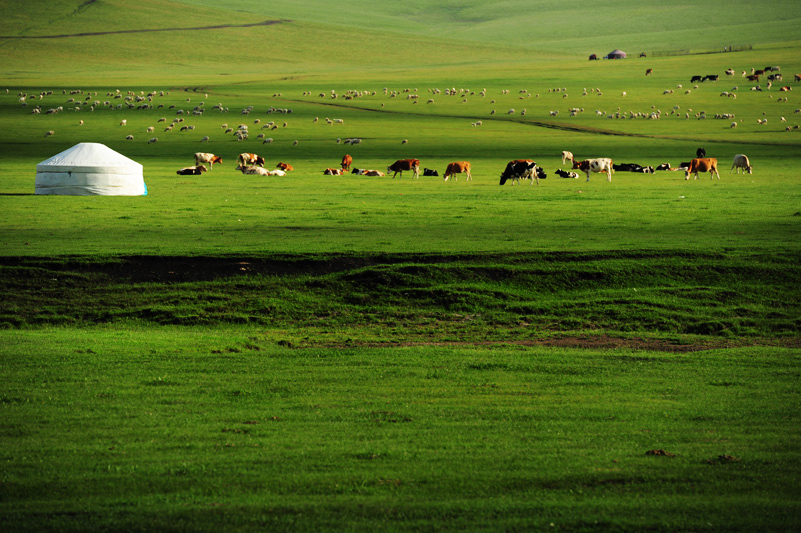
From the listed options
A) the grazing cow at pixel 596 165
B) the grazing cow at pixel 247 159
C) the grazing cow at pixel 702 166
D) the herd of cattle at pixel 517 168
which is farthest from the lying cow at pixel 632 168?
the grazing cow at pixel 247 159

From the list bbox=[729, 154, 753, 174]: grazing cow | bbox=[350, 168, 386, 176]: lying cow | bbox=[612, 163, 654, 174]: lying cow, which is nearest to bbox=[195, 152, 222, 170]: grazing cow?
bbox=[350, 168, 386, 176]: lying cow

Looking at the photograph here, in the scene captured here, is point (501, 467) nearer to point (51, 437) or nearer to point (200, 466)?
point (200, 466)

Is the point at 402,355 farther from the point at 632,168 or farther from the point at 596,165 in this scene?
the point at 632,168

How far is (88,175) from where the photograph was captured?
38.7 meters

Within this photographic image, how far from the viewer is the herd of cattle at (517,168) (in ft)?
152

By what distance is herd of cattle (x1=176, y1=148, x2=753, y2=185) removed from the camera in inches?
1818

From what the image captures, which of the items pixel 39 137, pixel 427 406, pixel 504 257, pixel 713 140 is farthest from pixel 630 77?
pixel 427 406

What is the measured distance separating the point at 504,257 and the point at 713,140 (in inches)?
2184

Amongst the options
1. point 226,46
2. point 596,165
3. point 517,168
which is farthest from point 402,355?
point 226,46

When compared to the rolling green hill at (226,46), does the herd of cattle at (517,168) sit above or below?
below

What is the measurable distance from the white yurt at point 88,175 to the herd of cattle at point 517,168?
12087mm

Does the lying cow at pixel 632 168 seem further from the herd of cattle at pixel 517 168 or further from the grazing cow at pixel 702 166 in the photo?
the grazing cow at pixel 702 166

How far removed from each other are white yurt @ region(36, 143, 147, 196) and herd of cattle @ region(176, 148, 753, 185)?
39.7 ft

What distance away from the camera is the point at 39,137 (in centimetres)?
7400
